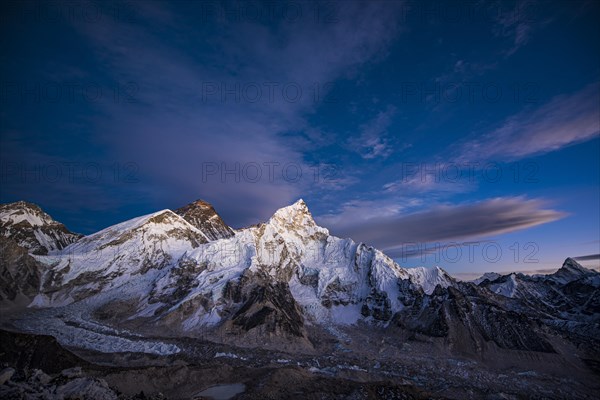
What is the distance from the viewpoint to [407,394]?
54.7 meters

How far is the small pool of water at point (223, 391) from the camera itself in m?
63.4

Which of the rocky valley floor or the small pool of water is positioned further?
the small pool of water

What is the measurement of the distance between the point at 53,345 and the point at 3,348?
7398 mm

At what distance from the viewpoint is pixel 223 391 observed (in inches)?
2616

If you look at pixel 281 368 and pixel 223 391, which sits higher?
pixel 281 368

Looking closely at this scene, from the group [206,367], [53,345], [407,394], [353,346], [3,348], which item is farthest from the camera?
[353,346]

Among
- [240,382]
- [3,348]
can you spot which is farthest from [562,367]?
[3,348]

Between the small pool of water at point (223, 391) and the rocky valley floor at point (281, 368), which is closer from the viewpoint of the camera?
the rocky valley floor at point (281, 368)

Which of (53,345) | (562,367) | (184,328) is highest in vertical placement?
(53,345)

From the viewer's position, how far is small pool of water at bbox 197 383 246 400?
63431mm

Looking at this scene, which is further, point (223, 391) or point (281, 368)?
point (281, 368)

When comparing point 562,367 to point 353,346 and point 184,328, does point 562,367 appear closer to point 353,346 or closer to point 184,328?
point 353,346

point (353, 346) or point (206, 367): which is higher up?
point (206, 367)

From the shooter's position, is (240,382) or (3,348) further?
(240,382)
